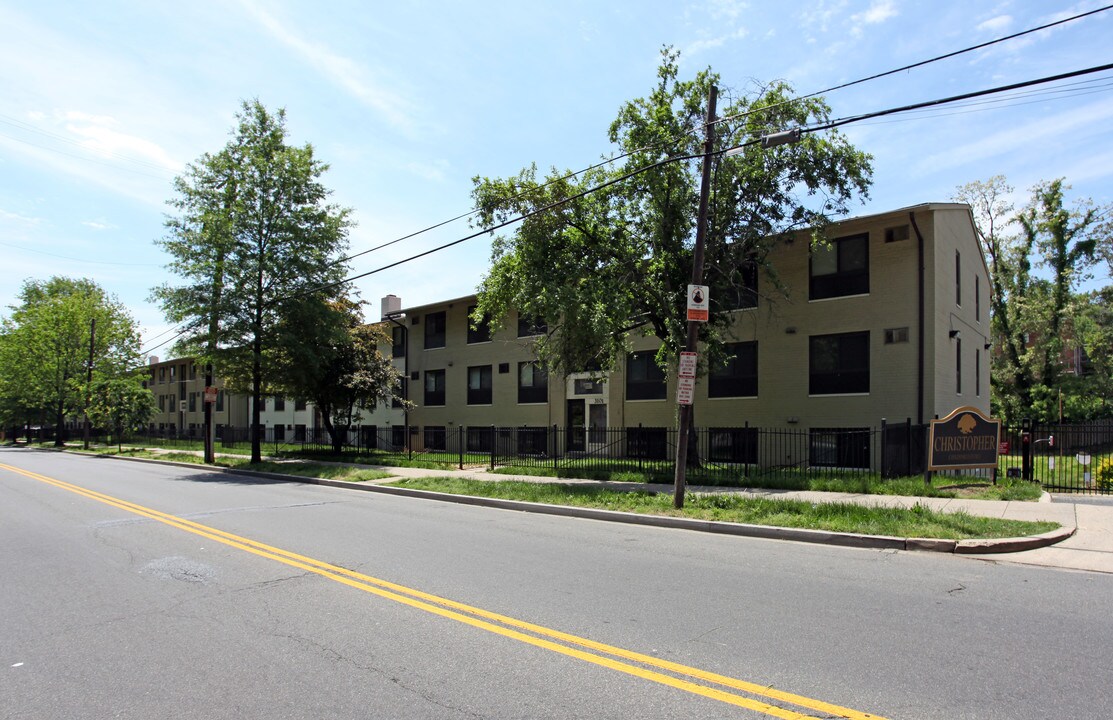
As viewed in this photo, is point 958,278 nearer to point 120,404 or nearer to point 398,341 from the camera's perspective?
point 398,341

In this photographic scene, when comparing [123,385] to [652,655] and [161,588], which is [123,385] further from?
[652,655]

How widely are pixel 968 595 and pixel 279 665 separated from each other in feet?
20.3

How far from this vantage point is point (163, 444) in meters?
43.5

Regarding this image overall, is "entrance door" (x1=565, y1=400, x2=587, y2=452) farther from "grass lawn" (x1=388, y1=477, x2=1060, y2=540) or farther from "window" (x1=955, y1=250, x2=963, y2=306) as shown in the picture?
"window" (x1=955, y1=250, x2=963, y2=306)

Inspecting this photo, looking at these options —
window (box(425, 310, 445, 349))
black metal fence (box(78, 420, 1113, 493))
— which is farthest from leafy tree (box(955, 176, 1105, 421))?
window (box(425, 310, 445, 349))

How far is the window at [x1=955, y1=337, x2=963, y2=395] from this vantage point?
21.3 m

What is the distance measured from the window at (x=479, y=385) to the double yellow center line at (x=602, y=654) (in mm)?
23103

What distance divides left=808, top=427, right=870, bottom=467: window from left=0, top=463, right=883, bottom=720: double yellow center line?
50.9 ft

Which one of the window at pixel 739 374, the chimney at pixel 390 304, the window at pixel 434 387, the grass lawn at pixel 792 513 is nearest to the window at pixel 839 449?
the window at pixel 739 374

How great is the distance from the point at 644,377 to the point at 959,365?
34.3 ft

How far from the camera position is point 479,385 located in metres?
31.8

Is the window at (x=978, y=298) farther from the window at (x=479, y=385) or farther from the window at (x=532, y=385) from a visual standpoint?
the window at (x=479, y=385)

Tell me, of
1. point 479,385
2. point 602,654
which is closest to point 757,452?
point 479,385

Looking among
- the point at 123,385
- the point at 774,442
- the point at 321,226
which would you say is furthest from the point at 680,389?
the point at 123,385
